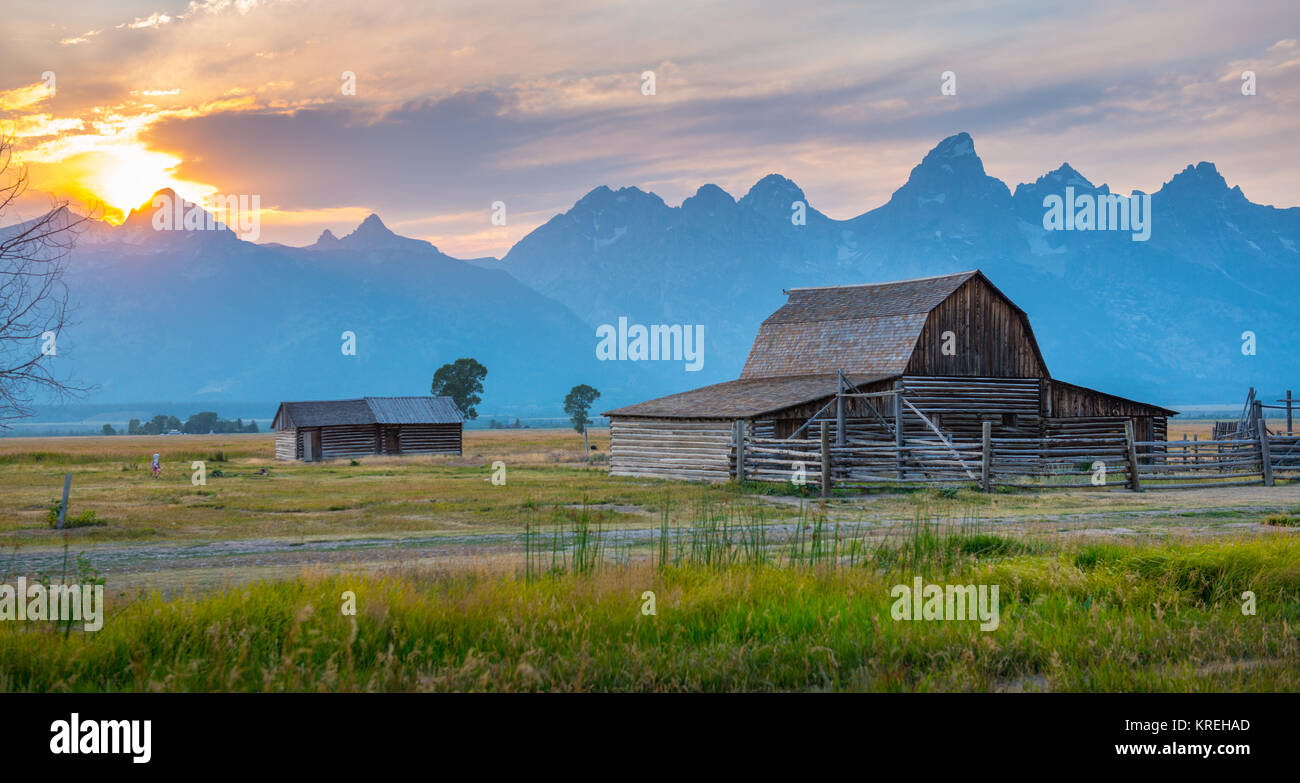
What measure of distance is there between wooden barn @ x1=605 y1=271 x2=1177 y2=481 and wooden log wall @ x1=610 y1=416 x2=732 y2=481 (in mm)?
48

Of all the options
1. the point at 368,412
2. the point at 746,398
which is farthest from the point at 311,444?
the point at 746,398

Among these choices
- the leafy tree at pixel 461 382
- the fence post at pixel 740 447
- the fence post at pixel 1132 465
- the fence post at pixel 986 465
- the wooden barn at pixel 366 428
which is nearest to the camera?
the fence post at pixel 986 465

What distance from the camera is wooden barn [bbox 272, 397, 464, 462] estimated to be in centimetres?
6238

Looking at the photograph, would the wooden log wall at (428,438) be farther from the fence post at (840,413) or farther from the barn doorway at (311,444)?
the fence post at (840,413)

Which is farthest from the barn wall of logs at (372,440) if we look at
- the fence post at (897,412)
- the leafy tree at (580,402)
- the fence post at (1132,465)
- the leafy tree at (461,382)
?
the leafy tree at (580,402)

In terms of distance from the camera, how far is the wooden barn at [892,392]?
3469 cm

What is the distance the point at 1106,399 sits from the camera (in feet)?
133

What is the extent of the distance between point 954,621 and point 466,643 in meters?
Answer: 4.15

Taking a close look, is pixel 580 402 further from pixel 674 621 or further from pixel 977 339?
pixel 674 621

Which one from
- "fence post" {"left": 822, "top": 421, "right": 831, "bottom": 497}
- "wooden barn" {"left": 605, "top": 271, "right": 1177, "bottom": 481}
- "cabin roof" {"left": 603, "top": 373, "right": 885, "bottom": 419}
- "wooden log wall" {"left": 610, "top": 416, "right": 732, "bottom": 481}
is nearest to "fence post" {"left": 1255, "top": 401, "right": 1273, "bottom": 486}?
"wooden barn" {"left": 605, "top": 271, "right": 1177, "bottom": 481}

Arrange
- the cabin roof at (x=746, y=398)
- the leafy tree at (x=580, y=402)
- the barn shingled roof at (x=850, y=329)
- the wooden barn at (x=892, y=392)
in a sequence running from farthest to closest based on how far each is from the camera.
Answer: the leafy tree at (x=580, y=402), the barn shingled roof at (x=850, y=329), the wooden barn at (x=892, y=392), the cabin roof at (x=746, y=398)

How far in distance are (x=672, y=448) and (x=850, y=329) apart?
9.96 m

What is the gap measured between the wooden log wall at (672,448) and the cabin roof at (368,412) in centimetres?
2746

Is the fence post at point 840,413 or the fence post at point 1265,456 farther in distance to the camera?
the fence post at point 840,413
